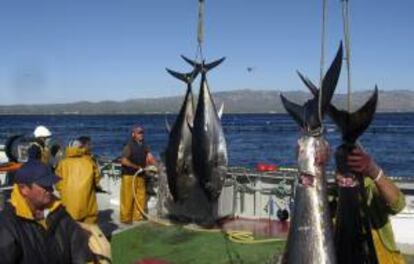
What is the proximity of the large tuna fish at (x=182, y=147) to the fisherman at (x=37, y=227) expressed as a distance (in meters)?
3.00

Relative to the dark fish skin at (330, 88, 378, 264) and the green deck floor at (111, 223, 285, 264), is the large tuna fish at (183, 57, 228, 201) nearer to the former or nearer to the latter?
the green deck floor at (111, 223, 285, 264)

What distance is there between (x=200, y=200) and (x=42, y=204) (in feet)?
18.5

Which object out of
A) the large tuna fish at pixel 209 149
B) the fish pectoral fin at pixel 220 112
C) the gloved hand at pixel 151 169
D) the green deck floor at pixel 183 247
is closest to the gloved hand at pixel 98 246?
the large tuna fish at pixel 209 149

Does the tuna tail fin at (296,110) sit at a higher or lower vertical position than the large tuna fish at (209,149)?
higher

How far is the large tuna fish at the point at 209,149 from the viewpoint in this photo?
630 centimetres

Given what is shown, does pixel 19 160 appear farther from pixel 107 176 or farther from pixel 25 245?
pixel 25 245

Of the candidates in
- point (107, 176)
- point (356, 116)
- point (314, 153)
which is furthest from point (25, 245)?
point (107, 176)

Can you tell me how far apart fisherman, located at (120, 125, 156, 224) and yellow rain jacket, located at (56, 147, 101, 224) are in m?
2.00

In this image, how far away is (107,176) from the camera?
1281 centimetres

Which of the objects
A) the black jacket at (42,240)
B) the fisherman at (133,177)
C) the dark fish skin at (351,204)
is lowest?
the fisherman at (133,177)

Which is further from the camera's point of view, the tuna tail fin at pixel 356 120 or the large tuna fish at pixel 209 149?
the large tuna fish at pixel 209 149

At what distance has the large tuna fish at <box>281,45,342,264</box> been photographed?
10.8 feet

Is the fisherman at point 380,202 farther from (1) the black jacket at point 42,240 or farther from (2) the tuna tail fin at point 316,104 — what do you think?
(1) the black jacket at point 42,240

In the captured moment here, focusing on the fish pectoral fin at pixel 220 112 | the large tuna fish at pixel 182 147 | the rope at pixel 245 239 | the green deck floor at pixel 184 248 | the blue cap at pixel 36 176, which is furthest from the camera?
the rope at pixel 245 239
